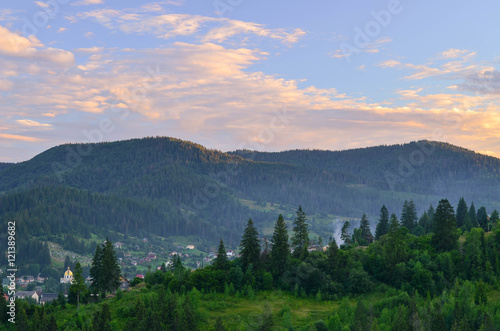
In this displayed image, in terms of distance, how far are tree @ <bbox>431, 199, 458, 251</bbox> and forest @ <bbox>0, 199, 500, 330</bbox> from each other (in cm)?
22

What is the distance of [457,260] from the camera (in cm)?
9781

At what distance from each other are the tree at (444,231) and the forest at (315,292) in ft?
0.72

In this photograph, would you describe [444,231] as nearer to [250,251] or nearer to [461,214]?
[461,214]

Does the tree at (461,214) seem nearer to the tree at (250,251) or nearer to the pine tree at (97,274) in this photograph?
the tree at (250,251)

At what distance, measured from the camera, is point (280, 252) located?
103 m

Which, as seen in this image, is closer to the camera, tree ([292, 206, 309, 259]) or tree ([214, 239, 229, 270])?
tree ([214, 239, 229, 270])

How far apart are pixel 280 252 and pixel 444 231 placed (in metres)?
36.5

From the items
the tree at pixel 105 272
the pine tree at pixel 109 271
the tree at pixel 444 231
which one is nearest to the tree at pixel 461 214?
the tree at pixel 444 231

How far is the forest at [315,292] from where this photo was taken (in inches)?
3014

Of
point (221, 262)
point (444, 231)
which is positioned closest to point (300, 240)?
point (221, 262)

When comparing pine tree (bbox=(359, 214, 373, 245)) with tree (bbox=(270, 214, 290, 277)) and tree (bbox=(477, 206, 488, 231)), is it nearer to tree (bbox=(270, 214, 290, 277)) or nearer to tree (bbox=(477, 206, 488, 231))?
tree (bbox=(477, 206, 488, 231))

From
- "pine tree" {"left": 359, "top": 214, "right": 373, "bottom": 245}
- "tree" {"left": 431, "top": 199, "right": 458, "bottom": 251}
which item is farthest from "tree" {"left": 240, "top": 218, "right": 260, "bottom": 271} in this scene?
"pine tree" {"left": 359, "top": 214, "right": 373, "bottom": 245}

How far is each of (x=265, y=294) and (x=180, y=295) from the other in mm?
17306

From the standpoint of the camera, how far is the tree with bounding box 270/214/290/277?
102 metres
